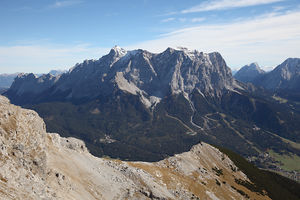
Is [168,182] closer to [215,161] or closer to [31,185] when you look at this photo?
[31,185]

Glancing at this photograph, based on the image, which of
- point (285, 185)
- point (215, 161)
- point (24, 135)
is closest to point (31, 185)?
point (24, 135)

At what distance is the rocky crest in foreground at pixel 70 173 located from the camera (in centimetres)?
4606

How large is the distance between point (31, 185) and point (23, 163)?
5.36 m

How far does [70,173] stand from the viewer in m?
64.6

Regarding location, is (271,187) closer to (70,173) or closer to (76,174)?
(76,174)

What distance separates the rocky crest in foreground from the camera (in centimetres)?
4606

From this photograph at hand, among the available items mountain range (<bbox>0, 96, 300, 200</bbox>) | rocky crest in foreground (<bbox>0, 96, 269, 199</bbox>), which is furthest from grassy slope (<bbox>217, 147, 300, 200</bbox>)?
rocky crest in foreground (<bbox>0, 96, 269, 199</bbox>)

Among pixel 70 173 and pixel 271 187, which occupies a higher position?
pixel 70 173

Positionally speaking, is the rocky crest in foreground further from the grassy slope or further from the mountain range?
the grassy slope

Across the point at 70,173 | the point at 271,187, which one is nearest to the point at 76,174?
the point at 70,173

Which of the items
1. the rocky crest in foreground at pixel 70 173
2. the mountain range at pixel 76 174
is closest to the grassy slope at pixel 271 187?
the mountain range at pixel 76 174

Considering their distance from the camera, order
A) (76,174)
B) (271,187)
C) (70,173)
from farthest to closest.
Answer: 1. (271,187)
2. (76,174)
3. (70,173)

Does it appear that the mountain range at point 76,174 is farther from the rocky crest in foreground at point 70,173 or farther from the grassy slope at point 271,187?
the grassy slope at point 271,187

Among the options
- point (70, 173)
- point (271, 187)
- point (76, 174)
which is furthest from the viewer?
point (271, 187)
